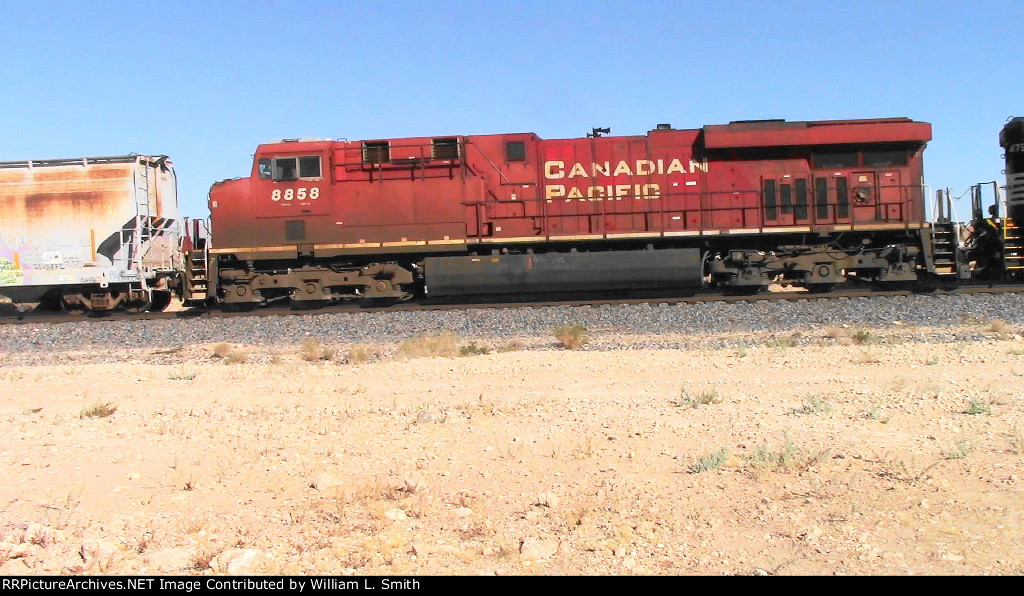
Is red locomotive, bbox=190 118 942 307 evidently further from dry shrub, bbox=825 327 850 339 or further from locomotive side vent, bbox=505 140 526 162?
dry shrub, bbox=825 327 850 339

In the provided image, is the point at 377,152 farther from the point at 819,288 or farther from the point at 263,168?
the point at 819,288

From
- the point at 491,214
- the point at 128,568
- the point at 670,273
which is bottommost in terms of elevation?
the point at 128,568

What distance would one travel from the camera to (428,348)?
12.1 metres

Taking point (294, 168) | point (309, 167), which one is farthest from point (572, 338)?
point (294, 168)

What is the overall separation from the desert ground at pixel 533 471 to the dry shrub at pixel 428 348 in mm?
1853

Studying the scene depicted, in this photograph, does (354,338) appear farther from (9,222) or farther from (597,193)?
(9,222)

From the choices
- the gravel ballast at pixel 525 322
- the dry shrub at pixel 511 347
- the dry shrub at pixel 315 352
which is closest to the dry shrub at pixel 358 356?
the dry shrub at pixel 315 352

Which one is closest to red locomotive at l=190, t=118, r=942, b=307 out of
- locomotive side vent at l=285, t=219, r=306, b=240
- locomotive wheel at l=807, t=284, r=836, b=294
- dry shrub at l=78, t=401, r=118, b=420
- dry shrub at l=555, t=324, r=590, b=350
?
locomotive side vent at l=285, t=219, r=306, b=240

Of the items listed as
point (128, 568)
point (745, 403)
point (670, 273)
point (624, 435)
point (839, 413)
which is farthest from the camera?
point (670, 273)

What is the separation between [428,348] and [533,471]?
6.73 metres

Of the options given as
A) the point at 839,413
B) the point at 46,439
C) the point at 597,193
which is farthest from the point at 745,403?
the point at 597,193

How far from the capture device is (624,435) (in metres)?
6.48

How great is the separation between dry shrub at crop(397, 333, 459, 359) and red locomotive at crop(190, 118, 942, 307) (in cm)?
400

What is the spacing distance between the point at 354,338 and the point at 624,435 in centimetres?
837
